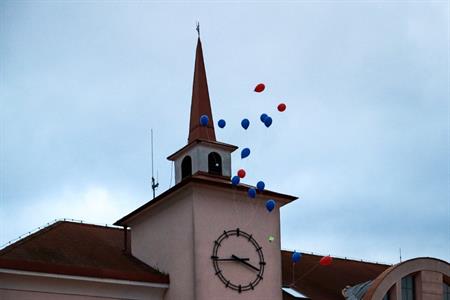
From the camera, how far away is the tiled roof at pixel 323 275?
35250mm

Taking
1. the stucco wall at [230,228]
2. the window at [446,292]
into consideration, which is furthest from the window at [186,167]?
the window at [446,292]

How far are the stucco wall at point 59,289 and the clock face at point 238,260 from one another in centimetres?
260

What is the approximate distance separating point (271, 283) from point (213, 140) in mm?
5936

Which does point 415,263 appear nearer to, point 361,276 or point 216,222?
point 361,276

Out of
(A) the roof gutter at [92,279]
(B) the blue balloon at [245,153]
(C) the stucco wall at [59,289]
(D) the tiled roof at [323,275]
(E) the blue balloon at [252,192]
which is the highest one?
(B) the blue balloon at [245,153]

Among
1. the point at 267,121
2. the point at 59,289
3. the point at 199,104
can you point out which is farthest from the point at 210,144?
the point at 59,289

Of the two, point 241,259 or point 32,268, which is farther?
point 241,259

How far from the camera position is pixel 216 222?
31.6 meters

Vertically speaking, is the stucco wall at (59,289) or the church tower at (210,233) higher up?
the church tower at (210,233)

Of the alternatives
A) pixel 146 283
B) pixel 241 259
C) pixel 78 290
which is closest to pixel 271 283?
pixel 241 259

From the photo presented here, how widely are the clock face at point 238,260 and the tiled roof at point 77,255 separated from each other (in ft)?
6.39

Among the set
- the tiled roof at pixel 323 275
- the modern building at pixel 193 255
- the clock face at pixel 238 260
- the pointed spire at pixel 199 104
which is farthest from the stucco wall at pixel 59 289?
the tiled roof at pixel 323 275

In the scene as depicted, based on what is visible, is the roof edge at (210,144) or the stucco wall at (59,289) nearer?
the stucco wall at (59,289)

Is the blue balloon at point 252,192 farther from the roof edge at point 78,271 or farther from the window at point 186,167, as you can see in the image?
the window at point 186,167
